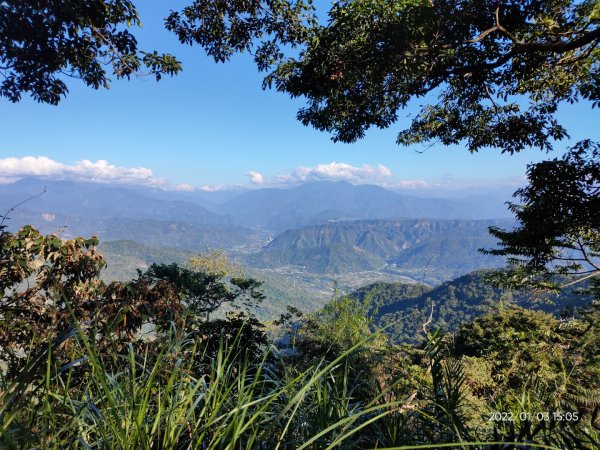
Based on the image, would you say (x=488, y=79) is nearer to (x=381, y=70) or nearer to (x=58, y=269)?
(x=381, y=70)

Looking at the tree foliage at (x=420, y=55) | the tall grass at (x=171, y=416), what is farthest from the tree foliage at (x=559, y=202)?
the tall grass at (x=171, y=416)

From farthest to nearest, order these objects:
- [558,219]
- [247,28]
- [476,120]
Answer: [476,120], [558,219], [247,28]

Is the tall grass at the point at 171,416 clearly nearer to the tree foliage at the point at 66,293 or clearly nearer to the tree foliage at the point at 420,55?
the tree foliage at the point at 66,293

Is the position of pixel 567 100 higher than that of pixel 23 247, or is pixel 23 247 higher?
pixel 567 100

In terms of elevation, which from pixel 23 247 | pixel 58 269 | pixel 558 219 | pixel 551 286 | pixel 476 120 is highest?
pixel 476 120

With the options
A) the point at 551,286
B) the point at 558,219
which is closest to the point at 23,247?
the point at 558,219

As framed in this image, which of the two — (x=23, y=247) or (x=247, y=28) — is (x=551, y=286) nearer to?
(x=247, y=28)

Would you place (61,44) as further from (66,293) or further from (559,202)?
(559,202)

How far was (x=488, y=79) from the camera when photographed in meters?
4.30

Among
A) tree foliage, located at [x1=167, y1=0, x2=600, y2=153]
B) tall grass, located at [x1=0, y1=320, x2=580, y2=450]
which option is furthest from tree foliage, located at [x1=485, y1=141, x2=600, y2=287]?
tall grass, located at [x1=0, y1=320, x2=580, y2=450]

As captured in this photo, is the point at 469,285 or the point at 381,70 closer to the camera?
the point at 381,70

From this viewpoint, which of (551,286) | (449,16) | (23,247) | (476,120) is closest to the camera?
(23,247)

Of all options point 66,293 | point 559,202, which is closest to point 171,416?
point 66,293

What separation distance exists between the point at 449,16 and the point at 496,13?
54cm
